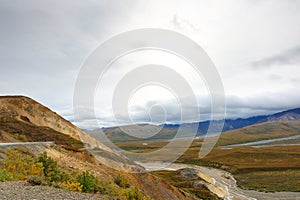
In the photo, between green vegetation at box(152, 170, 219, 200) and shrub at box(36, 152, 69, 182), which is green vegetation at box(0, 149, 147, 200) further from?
green vegetation at box(152, 170, 219, 200)

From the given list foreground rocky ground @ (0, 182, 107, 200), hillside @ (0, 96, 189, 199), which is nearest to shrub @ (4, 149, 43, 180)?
hillside @ (0, 96, 189, 199)

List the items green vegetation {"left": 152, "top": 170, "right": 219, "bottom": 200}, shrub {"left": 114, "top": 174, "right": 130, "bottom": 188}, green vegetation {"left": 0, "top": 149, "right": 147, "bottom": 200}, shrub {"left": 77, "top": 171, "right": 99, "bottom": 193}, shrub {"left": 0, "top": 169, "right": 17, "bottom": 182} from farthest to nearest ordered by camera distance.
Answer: green vegetation {"left": 152, "top": 170, "right": 219, "bottom": 200}
shrub {"left": 114, "top": 174, "right": 130, "bottom": 188}
shrub {"left": 77, "top": 171, "right": 99, "bottom": 193}
green vegetation {"left": 0, "top": 149, "right": 147, "bottom": 200}
shrub {"left": 0, "top": 169, "right": 17, "bottom": 182}

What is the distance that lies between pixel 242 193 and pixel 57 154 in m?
41.7

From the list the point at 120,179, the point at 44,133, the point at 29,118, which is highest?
the point at 29,118

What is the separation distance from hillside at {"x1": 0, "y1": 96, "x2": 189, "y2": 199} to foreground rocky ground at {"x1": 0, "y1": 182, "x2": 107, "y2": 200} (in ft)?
19.8

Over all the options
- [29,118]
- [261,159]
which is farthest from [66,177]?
[261,159]

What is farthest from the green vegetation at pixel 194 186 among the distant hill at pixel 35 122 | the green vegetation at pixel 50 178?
the green vegetation at pixel 50 178

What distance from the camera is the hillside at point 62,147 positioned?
80.7 ft

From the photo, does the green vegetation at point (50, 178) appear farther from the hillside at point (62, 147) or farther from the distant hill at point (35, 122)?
the distant hill at point (35, 122)

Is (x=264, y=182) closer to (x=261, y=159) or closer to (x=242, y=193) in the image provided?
(x=242, y=193)

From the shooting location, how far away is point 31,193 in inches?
454

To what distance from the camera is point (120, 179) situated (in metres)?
24.4

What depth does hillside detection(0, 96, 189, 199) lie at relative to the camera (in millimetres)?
24594

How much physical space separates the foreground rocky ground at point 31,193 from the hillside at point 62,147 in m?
6.02
